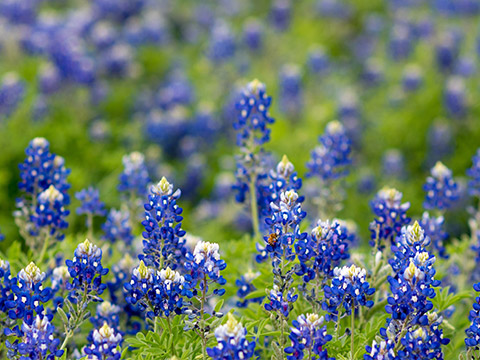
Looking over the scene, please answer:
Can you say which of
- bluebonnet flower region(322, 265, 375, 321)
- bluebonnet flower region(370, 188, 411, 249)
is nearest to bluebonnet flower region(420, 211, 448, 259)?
bluebonnet flower region(370, 188, 411, 249)

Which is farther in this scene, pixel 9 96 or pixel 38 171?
pixel 9 96

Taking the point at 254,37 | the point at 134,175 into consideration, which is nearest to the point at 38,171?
the point at 134,175

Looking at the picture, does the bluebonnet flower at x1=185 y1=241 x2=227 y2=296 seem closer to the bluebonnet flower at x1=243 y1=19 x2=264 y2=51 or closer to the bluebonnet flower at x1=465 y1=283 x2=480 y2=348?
the bluebonnet flower at x1=465 y1=283 x2=480 y2=348

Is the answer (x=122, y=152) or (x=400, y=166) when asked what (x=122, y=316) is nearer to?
(x=122, y=152)

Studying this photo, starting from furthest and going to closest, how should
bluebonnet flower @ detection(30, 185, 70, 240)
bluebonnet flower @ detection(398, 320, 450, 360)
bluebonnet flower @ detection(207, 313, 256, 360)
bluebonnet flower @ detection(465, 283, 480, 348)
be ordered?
bluebonnet flower @ detection(30, 185, 70, 240) < bluebonnet flower @ detection(465, 283, 480, 348) < bluebonnet flower @ detection(398, 320, 450, 360) < bluebonnet flower @ detection(207, 313, 256, 360)

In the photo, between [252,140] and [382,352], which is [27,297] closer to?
[382,352]

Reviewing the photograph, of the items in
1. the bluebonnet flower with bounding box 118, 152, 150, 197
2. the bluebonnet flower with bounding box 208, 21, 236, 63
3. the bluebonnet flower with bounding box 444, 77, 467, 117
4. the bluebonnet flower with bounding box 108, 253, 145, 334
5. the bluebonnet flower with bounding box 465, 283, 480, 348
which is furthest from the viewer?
the bluebonnet flower with bounding box 208, 21, 236, 63

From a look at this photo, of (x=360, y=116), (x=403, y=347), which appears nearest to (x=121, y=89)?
(x=360, y=116)
